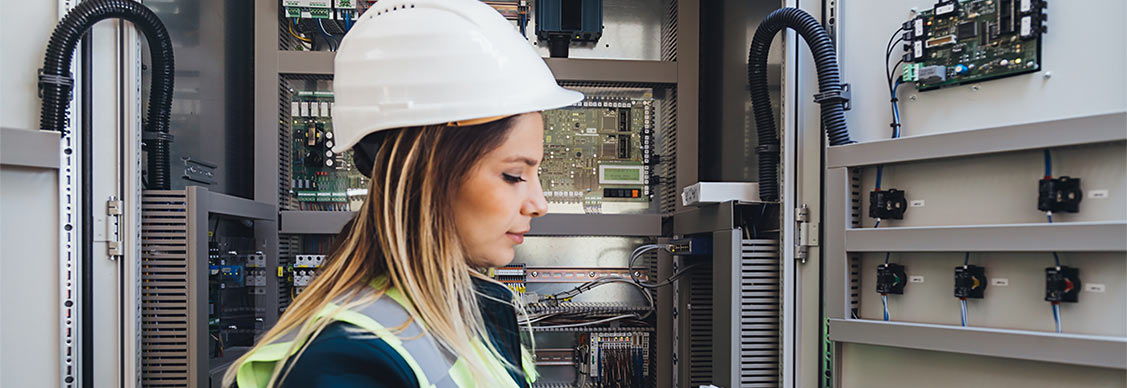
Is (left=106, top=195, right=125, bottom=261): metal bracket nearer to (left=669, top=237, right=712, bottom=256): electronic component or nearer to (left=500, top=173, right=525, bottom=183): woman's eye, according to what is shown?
(left=500, top=173, right=525, bottom=183): woman's eye

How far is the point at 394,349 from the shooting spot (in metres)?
0.56

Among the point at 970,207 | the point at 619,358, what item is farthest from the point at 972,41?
the point at 619,358

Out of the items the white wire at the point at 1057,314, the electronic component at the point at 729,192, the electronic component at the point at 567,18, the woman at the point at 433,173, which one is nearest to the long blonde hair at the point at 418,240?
the woman at the point at 433,173

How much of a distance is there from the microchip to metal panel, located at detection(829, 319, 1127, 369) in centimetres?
71

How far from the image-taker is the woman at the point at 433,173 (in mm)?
623

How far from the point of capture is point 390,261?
63cm

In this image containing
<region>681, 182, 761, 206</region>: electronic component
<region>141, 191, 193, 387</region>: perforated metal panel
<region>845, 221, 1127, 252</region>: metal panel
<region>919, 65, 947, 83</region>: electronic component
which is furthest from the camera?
<region>681, 182, 761, 206</region>: electronic component

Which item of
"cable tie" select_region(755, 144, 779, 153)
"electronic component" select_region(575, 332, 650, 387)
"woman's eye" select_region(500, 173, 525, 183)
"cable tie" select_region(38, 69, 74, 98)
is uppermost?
"cable tie" select_region(38, 69, 74, 98)

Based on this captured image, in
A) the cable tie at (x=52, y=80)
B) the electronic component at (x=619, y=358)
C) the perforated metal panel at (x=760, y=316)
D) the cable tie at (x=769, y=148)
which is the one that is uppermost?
the cable tie at (x=52, y=80)

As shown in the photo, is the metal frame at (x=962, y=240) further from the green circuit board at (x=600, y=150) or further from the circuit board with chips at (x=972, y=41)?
the green circuit board at (x=600, y=150)

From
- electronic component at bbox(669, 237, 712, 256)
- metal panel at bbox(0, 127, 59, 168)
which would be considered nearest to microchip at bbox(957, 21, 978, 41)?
electronic component at bbox(669, 237, 712, 256)

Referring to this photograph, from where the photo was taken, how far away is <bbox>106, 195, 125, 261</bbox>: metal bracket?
188 cm

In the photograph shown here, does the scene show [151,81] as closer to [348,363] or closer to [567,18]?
[567,18]

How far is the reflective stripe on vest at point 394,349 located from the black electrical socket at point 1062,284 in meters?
1.39
